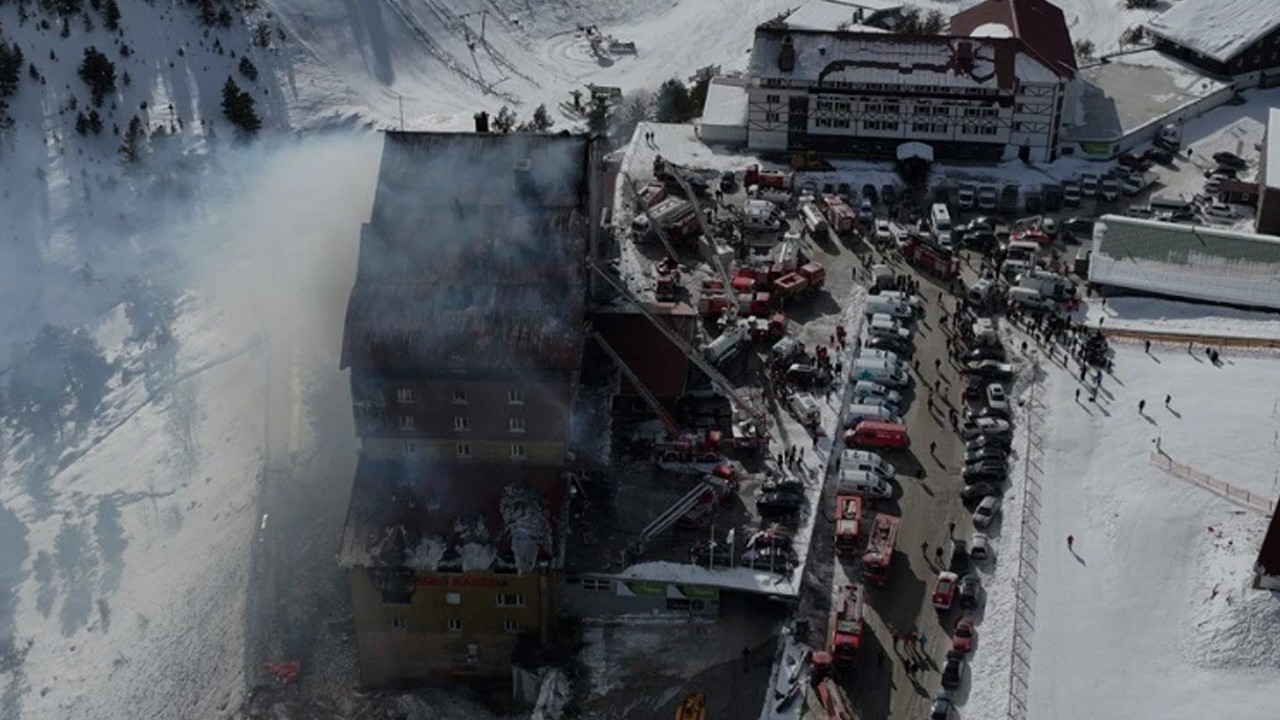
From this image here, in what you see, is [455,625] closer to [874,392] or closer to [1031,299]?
[874,392]

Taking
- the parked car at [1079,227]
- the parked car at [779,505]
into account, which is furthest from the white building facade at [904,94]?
the parked car at [779,505]

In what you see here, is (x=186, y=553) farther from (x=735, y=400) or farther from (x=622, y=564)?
(x=735, y=400)

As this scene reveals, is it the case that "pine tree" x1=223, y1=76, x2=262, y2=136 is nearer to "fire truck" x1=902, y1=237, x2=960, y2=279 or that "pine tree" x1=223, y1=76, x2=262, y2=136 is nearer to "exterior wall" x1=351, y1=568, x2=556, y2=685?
"fire truck" x1=902, y1=237, x2=960, y2=279

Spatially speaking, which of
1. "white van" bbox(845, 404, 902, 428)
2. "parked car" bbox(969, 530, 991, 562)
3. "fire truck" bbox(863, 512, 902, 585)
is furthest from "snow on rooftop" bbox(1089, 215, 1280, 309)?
"fire truck" bbox(863, 512, 902, 585)

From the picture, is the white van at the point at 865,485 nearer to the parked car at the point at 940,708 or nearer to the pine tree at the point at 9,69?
the parked car at the point at 940,708

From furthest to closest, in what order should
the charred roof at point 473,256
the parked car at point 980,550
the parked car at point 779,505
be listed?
the parked car at point 779,505
the parked car at point 980,550
the charred roof at point 473,256

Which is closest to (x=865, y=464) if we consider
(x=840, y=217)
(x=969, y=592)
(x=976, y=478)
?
(x=976, y=478)
